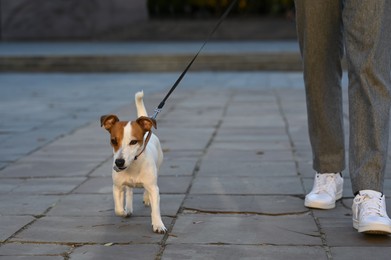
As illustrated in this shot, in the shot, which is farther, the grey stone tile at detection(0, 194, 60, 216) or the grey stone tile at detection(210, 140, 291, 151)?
the grey stone tile at detection(210, 140, 291, 151)

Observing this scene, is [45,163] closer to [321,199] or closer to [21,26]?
[321,199]

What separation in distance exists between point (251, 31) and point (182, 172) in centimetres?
2123

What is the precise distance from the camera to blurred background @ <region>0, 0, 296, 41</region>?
82.8ft

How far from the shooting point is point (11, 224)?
12.0 feet

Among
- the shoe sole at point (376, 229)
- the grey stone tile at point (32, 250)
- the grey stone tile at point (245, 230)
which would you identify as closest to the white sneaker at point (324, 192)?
the grey stone tile at point (245, 230)

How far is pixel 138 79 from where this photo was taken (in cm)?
1415

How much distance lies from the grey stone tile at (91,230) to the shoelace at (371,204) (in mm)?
867

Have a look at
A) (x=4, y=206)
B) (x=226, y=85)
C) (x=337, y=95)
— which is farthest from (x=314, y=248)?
(x=226, y=85)

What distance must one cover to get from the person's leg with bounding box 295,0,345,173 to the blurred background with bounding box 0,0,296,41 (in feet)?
69.1

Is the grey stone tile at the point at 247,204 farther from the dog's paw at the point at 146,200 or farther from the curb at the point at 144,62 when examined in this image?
the curb at the point at 144,62

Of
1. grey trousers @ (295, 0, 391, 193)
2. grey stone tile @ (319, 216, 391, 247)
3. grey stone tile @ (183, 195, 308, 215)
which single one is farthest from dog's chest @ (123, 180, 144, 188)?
grey trousers @ (295, 0, 391, 193)

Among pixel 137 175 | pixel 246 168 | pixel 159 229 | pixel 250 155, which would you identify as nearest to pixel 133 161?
pixel 137 175

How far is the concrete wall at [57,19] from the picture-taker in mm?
25172

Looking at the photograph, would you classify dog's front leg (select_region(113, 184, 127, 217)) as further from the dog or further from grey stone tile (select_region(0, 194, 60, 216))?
grey stone tile (select_region(0, 194, 60, 216))
